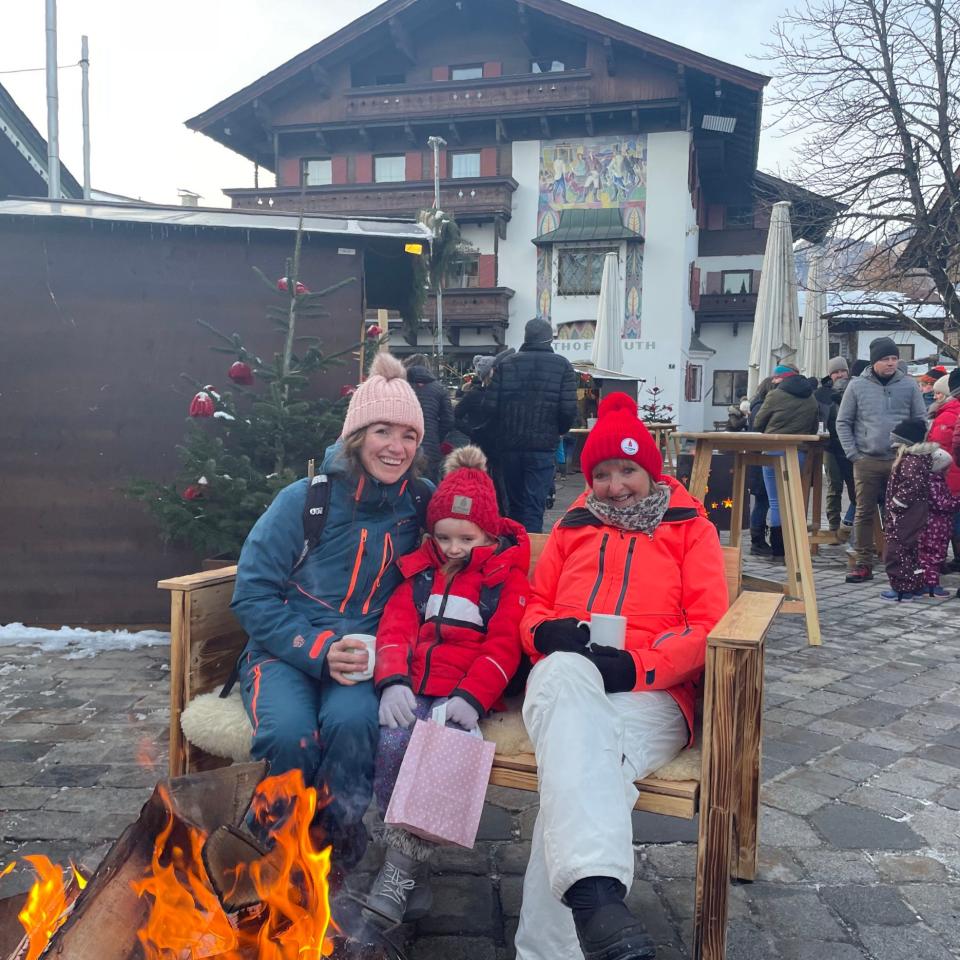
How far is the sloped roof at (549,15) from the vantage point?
24812 mm

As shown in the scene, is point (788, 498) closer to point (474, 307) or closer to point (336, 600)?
point (336, 600)

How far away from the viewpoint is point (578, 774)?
208 cm

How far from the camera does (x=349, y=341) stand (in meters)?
6.18

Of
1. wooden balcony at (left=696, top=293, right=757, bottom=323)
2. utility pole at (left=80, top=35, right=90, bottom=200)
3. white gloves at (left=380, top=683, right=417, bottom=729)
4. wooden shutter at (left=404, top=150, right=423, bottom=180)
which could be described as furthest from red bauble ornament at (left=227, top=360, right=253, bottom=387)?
wooden balcony at (left=696, top=293, right=757, bottom=323)

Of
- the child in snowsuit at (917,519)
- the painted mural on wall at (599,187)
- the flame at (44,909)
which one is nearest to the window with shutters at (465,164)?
the painted mural on wall at (599,187)

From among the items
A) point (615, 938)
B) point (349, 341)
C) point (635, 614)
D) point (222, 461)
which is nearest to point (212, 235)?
point (349, 341)

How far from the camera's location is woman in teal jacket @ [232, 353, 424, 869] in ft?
7.76

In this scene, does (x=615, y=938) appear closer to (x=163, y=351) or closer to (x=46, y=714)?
(x=46, y=714)

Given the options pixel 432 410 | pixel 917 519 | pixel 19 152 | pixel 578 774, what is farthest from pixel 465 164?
pixel 578 774

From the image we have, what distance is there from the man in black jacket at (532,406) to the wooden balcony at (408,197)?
20.3 meters

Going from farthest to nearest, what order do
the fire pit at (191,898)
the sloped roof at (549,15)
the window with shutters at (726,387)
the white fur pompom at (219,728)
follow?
the window with shutters at (726,387)
the sloped roof at (549,15)
the white fur pompom at (219,728)
the fire pit at (191,898)

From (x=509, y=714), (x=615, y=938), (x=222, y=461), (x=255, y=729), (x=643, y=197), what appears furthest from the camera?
(x=643, y=197)

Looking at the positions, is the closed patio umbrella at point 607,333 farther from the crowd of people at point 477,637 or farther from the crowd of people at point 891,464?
the crowd of people at point 477,637

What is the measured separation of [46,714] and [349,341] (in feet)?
10.4
